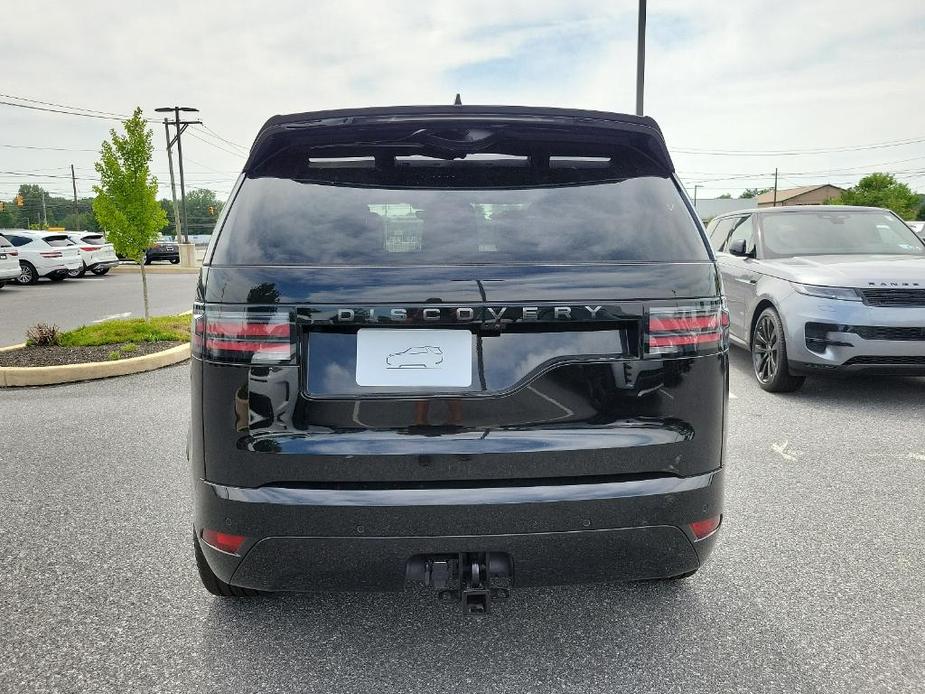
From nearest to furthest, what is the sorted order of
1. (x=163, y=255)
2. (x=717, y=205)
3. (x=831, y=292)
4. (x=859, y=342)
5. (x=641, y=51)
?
1. (x=859, y=342)
2. (x=831, y=292)
3. (x=641, y=51)
4. (x=163, y=255)
5. (x=717, y=205)

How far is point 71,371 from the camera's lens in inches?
307

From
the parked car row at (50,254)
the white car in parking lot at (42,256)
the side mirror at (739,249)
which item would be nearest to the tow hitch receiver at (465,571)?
the side mirror at (739,249)

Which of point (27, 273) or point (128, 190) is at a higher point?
point (128, 190)

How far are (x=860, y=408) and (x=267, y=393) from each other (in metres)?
5.62

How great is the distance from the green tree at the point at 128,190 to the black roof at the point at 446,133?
371 inches

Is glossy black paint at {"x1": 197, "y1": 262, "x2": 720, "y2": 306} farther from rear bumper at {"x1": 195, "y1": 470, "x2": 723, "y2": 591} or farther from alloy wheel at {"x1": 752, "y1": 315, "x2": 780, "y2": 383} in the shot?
alloy wheel at {"x1": 752, "y1": 315, "x2": 780, "y2": 383}

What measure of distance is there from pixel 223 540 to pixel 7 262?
73.0ft

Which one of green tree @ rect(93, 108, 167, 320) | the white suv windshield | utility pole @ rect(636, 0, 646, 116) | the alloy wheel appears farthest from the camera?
utility pole @ rect(636, 0, 646, 116)

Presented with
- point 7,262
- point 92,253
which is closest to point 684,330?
point 7,262

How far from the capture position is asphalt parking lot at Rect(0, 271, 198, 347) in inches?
528

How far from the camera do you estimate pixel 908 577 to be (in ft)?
10.4

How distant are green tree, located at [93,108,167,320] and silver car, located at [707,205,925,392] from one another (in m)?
7.96

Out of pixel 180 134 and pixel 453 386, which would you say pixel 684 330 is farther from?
pixel 180 134

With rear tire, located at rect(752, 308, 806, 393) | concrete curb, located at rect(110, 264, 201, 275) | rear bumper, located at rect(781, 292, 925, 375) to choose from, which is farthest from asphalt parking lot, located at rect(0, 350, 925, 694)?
concrete curb, located at rect(110, 264, 201, 275)
